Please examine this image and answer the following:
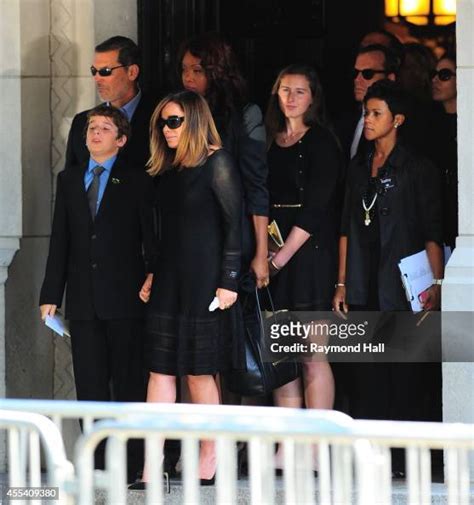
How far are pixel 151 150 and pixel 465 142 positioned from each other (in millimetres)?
1531

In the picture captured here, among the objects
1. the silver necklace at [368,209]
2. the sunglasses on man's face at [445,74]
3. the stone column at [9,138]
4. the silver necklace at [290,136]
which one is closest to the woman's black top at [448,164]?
the sunglasses on man's face at [445,74]

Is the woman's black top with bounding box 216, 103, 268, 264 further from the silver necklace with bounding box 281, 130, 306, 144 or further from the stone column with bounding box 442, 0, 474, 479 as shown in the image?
the stone column with bounding box 442, 0, 474, 479

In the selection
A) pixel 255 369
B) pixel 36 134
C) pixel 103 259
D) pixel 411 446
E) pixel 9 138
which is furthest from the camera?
pixel 36 134

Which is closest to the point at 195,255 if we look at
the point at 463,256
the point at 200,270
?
the point at 200,270

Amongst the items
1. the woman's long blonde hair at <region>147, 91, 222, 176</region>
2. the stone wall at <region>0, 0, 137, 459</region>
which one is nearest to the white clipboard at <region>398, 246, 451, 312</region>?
the woman's long blonde hair at <region>147, 91, 222, 176</region>

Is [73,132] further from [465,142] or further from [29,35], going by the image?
[465,142]

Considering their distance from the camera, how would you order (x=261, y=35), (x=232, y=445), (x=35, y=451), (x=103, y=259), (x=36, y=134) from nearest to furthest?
(x=232, y=445)
(x=35, y=451)
(x=103, y=259)
(x=36, y=134)
(x=261, y=35)

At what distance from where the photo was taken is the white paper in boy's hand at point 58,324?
357 inches

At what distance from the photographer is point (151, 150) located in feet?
29.0

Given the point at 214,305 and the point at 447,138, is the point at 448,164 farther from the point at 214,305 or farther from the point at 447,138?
the point at 214,305

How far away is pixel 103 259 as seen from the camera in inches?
356

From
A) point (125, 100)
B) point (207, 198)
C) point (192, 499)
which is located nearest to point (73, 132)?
point (125, 100)

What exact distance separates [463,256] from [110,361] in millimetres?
1846

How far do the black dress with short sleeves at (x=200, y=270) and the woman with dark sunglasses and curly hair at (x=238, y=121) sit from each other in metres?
0.25
